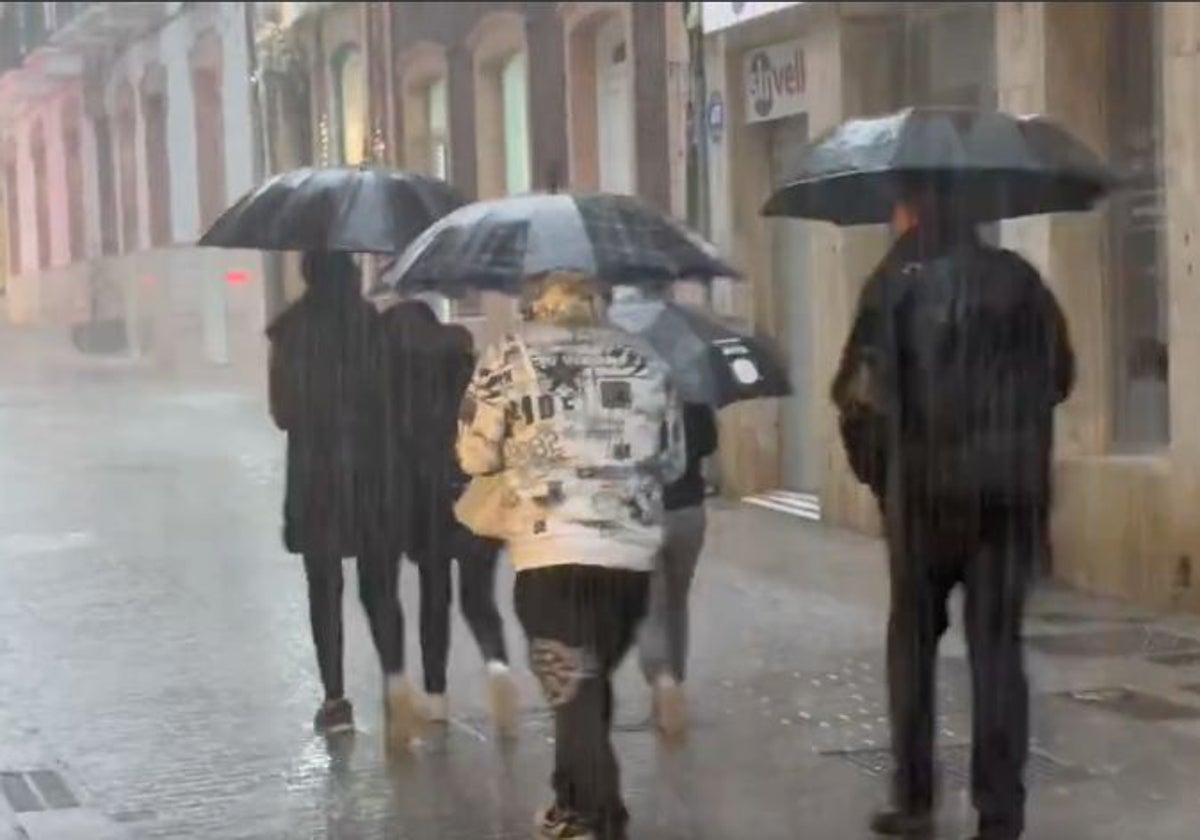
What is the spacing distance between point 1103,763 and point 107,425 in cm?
1646

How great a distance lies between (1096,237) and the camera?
1216 cm

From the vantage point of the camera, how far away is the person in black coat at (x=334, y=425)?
333 inches

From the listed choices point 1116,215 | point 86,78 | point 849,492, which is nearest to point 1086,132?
point 1116,215

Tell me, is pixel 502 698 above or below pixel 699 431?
below

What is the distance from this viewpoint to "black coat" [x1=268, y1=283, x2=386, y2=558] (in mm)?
8453

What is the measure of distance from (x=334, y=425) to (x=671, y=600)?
4.39 ft

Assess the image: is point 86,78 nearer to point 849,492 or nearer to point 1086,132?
point 849,492

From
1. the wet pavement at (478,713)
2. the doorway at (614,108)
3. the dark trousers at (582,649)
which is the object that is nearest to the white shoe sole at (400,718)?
the wet pavement at (478,713)

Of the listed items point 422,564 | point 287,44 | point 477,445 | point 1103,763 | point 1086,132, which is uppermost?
point 287,44

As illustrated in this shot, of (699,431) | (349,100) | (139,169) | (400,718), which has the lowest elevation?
(400,718)

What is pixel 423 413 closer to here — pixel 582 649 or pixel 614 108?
pixel 582 649

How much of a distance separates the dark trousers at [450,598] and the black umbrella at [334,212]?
1073mm

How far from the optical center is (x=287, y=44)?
90.8 feet

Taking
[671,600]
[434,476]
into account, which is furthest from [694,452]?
[434,476]
